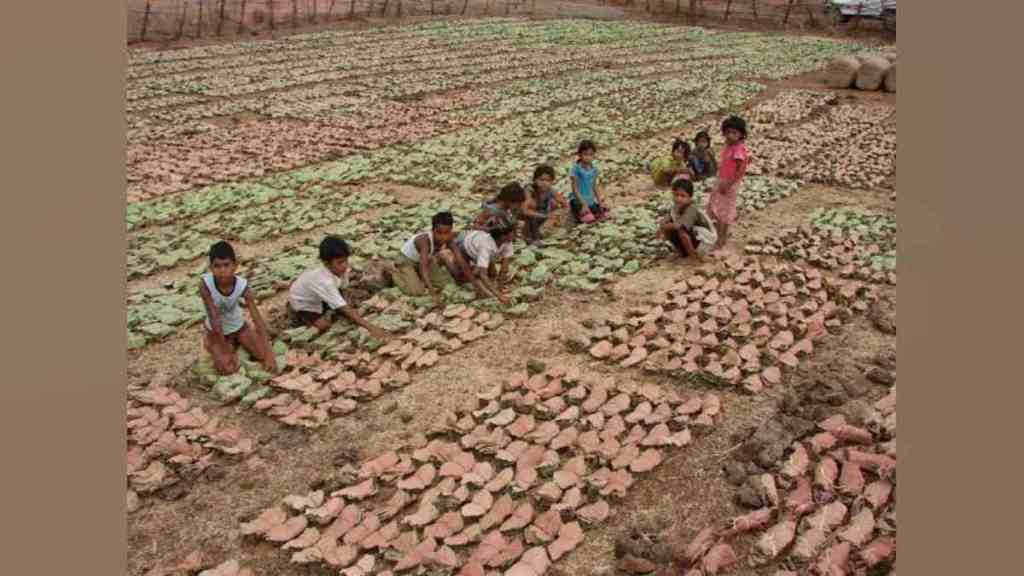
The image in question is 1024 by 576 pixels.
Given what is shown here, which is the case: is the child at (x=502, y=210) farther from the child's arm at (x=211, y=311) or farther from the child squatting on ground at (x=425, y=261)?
the child's arm at (x=211, y=311)

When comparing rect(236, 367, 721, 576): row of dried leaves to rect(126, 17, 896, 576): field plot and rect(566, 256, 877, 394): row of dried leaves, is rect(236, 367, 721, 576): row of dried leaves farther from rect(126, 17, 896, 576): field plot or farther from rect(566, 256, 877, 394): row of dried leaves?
rect(566, 256, 877, 394): row of dried leaves

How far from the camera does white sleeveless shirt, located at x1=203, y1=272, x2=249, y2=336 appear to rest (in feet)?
17.1

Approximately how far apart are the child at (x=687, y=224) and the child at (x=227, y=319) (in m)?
3.68

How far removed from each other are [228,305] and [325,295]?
2.39 ft

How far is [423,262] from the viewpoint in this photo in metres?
6.38

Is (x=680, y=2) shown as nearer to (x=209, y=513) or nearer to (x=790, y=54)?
(x=790, y=54)

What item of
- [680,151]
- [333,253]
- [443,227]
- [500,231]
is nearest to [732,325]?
[500,231]

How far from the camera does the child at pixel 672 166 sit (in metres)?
9.31

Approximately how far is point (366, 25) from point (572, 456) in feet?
87.9

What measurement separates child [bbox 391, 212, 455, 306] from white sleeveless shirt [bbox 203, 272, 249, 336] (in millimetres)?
1465

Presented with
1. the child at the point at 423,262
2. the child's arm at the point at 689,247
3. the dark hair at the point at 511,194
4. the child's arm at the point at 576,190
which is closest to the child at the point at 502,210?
the dark hair at the point at 511,194

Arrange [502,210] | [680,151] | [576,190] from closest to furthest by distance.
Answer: [502,210]
[576,190]
[680,151]

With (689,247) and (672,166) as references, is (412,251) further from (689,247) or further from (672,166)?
(672,166)

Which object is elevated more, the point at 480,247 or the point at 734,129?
the point at 734,129
